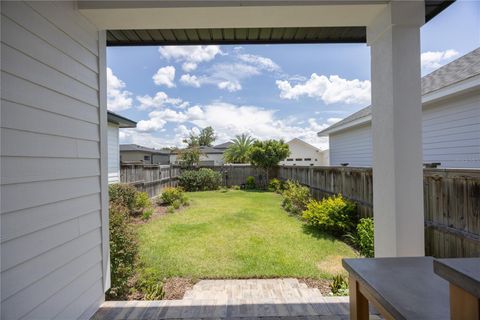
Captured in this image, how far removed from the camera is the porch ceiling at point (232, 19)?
2.08 metres

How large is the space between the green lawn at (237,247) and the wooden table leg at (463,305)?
3.23m

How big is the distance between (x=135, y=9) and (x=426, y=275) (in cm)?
254

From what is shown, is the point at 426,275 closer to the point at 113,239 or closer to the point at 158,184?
the point at 113,239

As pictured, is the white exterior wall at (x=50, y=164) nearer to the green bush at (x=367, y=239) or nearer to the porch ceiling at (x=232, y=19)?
the porch ceiling at (x=232, y=19)

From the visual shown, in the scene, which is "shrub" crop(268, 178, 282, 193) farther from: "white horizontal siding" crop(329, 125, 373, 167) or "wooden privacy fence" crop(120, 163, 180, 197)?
"wooden privacy fence" crop(120, 163, 180, 197)

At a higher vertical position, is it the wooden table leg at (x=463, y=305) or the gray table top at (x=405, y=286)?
the wooden table leg at (x=463, y=305)

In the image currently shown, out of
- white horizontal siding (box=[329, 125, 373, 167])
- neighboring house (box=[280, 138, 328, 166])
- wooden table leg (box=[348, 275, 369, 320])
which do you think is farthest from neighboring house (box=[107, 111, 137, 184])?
neighboring house (box=[280, 138, 328, 166])

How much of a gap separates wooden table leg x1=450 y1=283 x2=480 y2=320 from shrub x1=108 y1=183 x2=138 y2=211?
6603 millimetres

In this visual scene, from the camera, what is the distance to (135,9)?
6.83ft

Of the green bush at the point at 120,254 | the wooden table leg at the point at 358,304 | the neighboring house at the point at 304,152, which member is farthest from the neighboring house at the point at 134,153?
the wooden table leg at the point at 358,304

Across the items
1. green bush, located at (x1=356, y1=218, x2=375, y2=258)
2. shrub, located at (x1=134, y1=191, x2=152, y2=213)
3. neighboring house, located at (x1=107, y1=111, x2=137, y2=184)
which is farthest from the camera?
neighboring house, located at (x1=107, y1=111, x2=137, y2=184)

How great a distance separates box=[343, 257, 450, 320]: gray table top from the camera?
0.99 metres

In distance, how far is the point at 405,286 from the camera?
3.87 feet

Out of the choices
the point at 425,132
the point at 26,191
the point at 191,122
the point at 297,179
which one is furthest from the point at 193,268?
the point at 191,122
